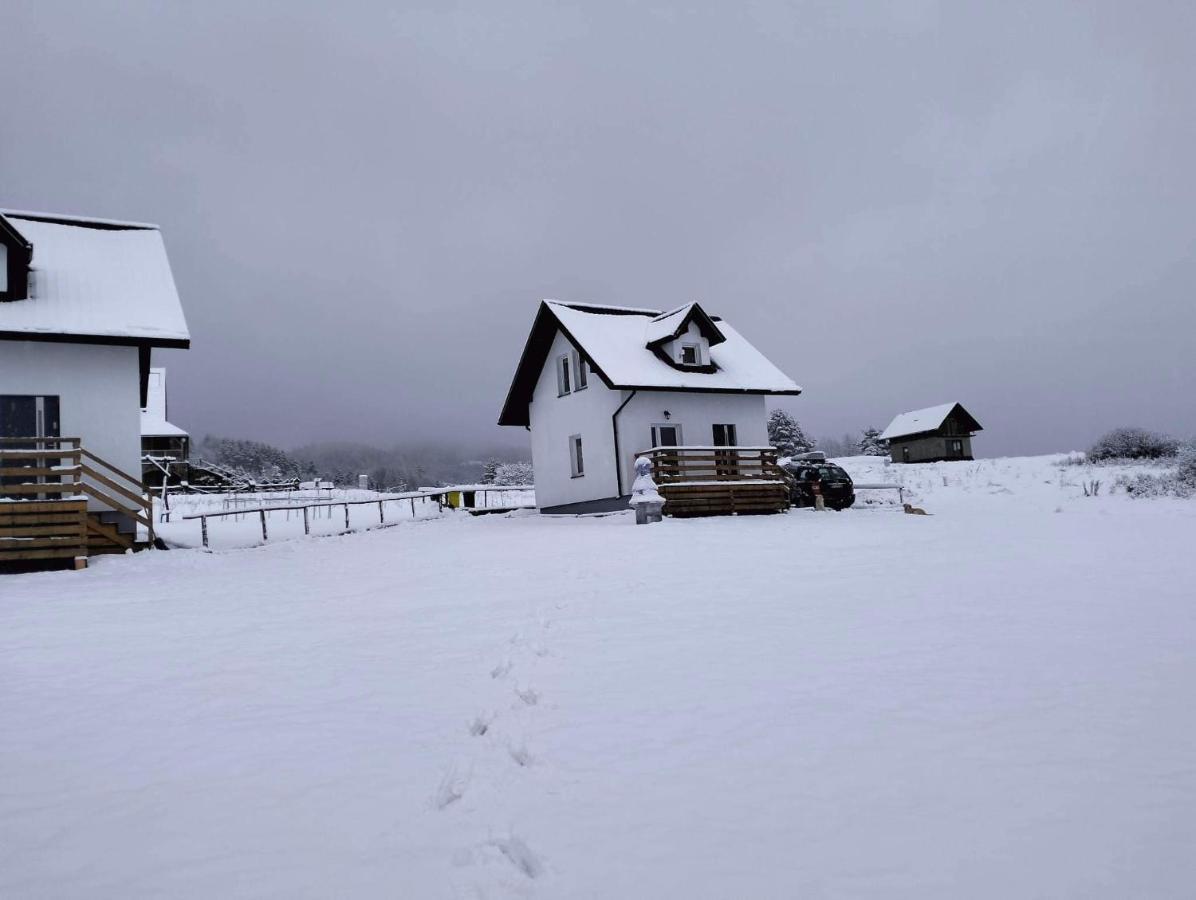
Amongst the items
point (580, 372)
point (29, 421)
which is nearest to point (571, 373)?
point (580, 372)

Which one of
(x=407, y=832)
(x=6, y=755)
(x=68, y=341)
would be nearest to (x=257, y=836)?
(x=407, y=832)

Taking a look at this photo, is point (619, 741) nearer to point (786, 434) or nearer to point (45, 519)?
point (45, 519)

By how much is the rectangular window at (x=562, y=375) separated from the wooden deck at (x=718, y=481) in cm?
587

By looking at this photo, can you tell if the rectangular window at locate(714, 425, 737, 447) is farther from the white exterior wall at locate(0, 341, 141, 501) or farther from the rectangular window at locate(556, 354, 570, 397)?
the white exterior wall at locate(0, 341, 141, 501)

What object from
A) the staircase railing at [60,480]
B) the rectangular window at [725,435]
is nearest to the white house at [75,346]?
the staircase railing at [60,480]

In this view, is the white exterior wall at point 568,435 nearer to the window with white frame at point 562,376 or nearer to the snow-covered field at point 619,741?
the window with white frame at point 562,376

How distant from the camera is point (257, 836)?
119 inches

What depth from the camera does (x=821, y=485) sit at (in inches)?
883

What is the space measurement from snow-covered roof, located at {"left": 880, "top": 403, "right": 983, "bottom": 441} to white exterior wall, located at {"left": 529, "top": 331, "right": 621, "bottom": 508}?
143 ft

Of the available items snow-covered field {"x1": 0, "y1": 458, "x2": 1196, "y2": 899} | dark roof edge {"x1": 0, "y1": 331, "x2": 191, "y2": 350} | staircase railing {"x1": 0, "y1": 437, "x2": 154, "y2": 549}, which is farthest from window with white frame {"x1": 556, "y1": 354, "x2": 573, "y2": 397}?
snow-covered field {"x1": 0, "y1": 458, "x2": 1196, "y2": 899}

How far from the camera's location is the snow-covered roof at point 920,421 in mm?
58812

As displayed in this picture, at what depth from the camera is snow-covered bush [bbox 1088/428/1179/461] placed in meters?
32.5

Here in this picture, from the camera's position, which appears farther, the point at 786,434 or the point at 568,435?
the point at 786,434

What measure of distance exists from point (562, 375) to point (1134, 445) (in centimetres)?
2758
